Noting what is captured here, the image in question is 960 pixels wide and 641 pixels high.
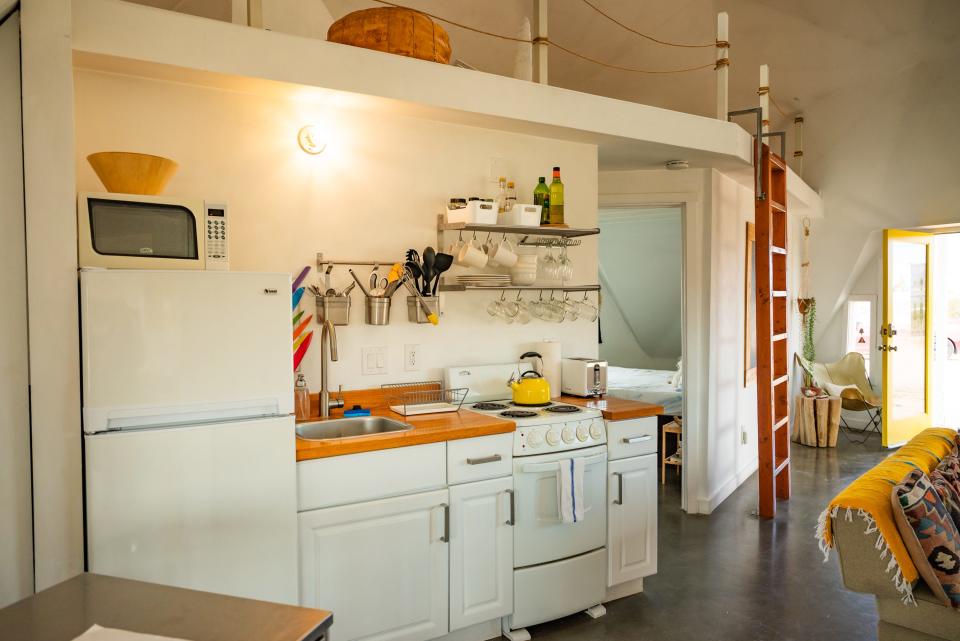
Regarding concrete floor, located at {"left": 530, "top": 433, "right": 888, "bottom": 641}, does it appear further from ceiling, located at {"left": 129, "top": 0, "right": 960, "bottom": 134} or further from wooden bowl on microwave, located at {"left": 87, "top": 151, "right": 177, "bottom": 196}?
ceiling, located at {"left": 129, "top": 0, "right": 960, "bottom": 134}

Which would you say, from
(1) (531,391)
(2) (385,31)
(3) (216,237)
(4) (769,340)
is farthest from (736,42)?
(3) (216,237)

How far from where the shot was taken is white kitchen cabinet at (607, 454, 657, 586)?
10.6 ft

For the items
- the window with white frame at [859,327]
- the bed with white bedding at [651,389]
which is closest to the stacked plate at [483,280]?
the bed with white bedding at [651,389]

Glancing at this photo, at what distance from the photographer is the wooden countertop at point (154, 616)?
1.20 meters

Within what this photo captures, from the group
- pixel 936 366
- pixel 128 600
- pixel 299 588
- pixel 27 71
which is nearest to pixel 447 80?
pixel 27 71

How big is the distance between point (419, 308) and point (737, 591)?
2.22m

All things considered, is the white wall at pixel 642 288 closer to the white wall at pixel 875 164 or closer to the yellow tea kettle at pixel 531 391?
the white wall at pixel 875 164

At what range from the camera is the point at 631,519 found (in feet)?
10.9

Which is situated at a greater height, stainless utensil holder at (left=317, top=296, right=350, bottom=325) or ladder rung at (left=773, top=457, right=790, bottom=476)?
stainless utensil holder at (left=317, top=296, right=350, bottom=325)

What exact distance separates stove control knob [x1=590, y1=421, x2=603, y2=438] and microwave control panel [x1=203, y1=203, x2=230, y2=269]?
1792mm

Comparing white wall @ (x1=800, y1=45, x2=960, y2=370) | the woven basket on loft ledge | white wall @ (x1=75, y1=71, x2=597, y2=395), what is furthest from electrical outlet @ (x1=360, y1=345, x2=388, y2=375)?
white wall @ (x1=800, y1=45, x2=960, y2=370)

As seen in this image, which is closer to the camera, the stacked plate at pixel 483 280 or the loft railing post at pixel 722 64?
the stacked plate at pixel 483 280

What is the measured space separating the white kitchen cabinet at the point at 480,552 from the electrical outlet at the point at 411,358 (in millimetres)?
778

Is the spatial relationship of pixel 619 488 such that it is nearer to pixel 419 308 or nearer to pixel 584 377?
pixel 584 377
